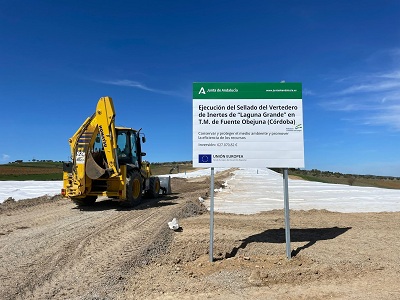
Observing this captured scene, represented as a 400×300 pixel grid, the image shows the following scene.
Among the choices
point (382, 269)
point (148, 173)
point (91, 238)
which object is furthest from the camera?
point (148, 173)

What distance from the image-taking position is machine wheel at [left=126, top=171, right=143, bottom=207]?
13188mm

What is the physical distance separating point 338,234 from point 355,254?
5.42 feet

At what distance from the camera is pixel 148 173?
1686cm

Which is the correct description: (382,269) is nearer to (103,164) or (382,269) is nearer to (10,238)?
(10,238)

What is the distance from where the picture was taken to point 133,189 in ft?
46.3

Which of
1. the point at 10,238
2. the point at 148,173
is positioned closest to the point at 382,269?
the point at 10,238

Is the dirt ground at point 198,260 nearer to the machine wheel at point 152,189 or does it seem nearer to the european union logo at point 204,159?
the european union logo at point 204,159

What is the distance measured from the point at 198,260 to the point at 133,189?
7.99 metres

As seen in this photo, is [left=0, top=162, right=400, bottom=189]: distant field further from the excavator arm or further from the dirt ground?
the dirt ground

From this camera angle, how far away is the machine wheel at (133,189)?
1319 cm

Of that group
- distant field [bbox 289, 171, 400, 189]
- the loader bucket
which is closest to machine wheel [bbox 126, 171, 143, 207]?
the loader bucket

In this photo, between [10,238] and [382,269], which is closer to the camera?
[382,269]

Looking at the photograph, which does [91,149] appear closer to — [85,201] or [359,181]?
[85,201]

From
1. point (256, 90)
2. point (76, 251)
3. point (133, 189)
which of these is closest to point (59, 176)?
point (133, 189)
